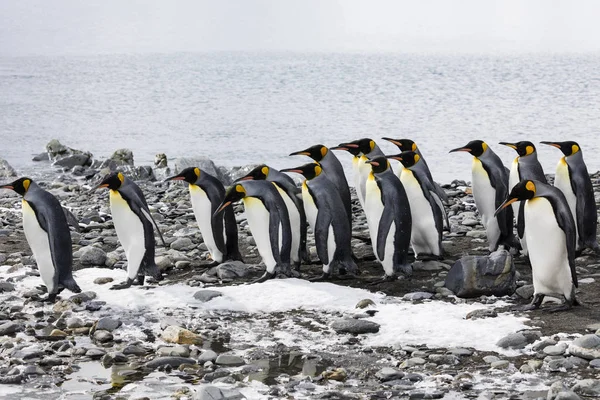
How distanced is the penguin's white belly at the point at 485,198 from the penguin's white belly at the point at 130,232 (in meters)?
2.58

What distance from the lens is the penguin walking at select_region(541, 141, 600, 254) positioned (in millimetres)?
7090

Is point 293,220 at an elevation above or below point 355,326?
above

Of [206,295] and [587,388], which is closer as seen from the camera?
[587,388]

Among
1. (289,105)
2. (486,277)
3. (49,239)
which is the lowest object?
(486,277)

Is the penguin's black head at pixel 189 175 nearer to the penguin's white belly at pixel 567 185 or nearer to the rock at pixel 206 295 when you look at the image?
the rock at pixel 206 295

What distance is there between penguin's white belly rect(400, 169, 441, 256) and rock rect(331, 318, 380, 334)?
1.75 m

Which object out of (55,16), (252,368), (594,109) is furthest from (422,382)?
(55,16)

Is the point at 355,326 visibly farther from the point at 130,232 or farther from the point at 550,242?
the point at 130,232

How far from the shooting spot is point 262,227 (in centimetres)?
661

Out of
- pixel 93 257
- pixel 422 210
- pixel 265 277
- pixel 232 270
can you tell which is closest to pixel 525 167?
pixel 422 210

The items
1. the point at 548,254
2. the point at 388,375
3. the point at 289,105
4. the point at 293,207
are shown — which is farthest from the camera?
the point at 289,105

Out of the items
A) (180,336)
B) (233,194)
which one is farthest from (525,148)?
(180,336)

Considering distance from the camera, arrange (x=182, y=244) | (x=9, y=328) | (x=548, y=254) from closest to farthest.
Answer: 1. (x=9, y=328)
2. (x=548, y=254)
3. (x=182, y=244)

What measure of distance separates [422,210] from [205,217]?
61.8 inches
